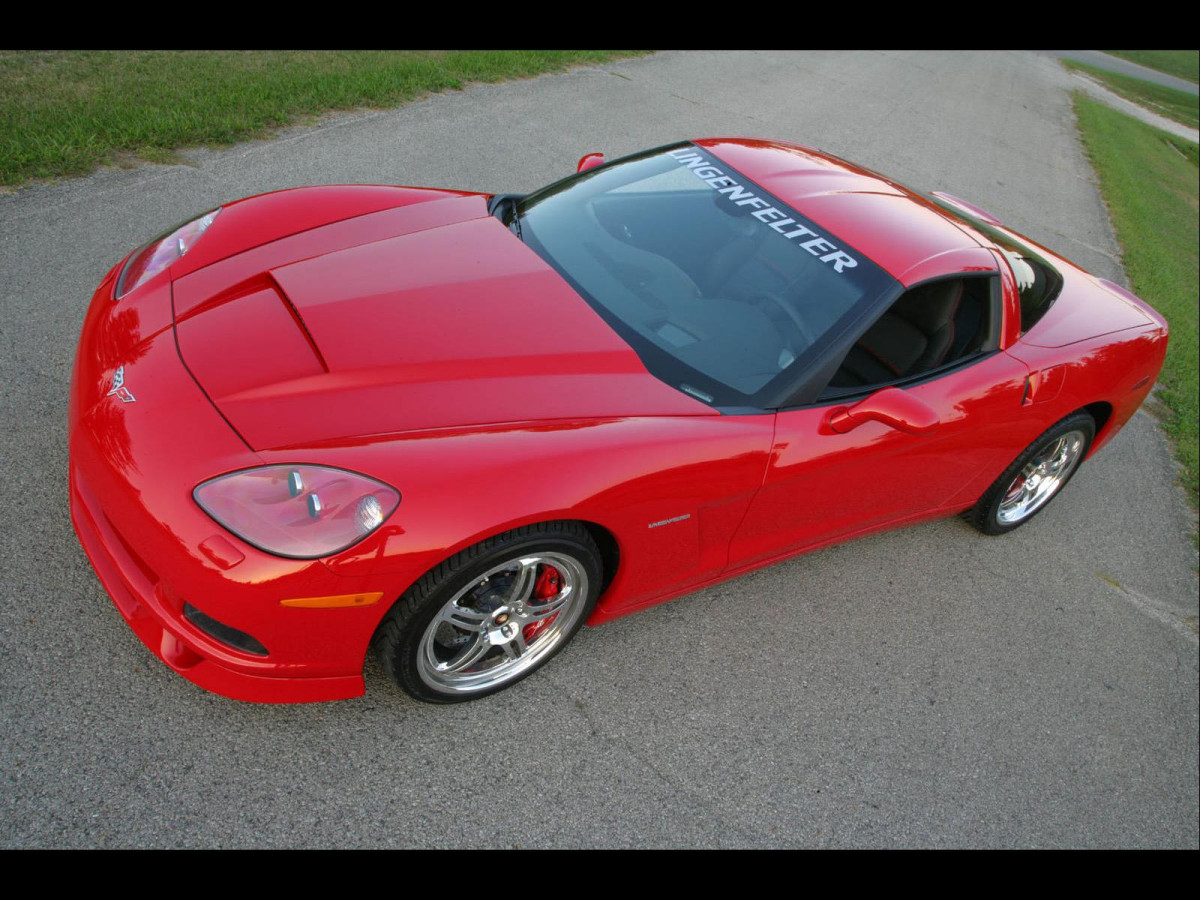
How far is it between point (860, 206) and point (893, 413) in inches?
Answer: 40.5

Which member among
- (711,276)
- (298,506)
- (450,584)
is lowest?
(450,584)

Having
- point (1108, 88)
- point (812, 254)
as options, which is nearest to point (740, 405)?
point (812, 254)

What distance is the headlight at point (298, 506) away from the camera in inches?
83.9

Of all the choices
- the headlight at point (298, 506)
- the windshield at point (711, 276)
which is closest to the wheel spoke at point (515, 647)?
the headlight at point (298, 506)

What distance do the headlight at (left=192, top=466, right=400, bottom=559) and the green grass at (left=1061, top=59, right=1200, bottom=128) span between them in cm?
2262

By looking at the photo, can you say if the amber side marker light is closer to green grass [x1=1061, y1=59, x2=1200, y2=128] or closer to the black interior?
the black interior

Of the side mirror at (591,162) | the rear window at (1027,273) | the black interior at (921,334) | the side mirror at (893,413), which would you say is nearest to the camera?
the side mirror at (893,413)

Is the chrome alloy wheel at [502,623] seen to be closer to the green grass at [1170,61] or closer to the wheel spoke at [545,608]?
the wheel spoke at [545,608]

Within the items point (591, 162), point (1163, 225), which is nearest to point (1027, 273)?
point (591, 162)

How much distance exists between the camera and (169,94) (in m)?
6.30

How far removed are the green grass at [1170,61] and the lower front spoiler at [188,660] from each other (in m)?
33.5

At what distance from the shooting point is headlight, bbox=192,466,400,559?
83.9 inches

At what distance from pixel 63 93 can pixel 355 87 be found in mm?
2156

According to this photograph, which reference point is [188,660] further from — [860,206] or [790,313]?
[860,206]
